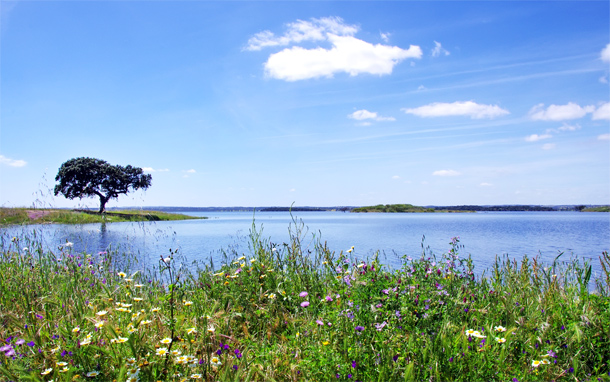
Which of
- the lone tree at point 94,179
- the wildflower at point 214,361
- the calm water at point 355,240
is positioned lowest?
the calm water at point 355,240

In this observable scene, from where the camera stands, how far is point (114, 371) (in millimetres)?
2471

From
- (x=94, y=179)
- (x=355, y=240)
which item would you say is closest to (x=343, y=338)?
(x=355, y=240)

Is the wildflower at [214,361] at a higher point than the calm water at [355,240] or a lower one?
higher

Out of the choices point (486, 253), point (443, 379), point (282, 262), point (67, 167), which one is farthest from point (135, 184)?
point (443, 379)

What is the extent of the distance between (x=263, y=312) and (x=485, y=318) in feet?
6.90

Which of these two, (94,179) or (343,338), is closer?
(343,338)

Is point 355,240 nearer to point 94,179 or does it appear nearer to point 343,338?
point 343,338

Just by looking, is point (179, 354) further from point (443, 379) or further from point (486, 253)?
point (486, 253)

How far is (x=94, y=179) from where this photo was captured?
43.0 m

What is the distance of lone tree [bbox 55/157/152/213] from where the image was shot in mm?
42031

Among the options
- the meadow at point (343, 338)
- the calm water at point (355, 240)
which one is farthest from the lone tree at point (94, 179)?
the meadow at point (343, 338)

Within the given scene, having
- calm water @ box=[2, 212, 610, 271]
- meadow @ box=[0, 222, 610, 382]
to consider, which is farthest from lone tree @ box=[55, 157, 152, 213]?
meadow @ box=[0, 222, 610, 382]

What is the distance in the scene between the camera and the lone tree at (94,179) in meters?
42.0

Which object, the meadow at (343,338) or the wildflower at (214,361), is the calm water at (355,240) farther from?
the wildflower at (214,361)
